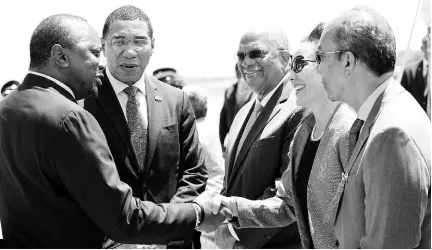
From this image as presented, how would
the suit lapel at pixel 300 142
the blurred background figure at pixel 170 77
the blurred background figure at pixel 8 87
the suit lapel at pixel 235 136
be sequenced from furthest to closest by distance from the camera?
the blurred background figure at pixel 170 77 < the blurred background figure at pixel 8 87 < the suit lapel at pixel 235 136 < the suit lapel at pixel 300 142

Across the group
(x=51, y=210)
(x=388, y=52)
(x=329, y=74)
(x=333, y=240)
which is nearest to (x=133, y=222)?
(x=51, y=210)

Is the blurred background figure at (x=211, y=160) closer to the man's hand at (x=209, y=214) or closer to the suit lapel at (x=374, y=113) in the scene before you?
the man's hand at (x=209, y=214)

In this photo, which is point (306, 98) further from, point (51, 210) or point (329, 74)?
point (51, 210)

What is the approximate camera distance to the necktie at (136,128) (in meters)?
4.70

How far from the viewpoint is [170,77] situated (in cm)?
870

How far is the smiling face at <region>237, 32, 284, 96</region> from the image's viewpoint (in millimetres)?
5172

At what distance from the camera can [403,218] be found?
303 centimetres

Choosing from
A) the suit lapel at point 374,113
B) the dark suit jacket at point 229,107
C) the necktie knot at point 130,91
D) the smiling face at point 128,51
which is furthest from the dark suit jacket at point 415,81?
the suit lapel at point 374,113

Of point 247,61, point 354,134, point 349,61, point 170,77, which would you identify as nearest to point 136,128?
point 247,61

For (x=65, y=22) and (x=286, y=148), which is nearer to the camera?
(x=65, y=22)

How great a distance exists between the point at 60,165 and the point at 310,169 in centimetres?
136

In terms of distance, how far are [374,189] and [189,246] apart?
6.81 ft

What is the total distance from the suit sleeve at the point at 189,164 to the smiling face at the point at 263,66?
0.59 m

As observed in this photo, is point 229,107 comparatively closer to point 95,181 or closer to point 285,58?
point 285,58
